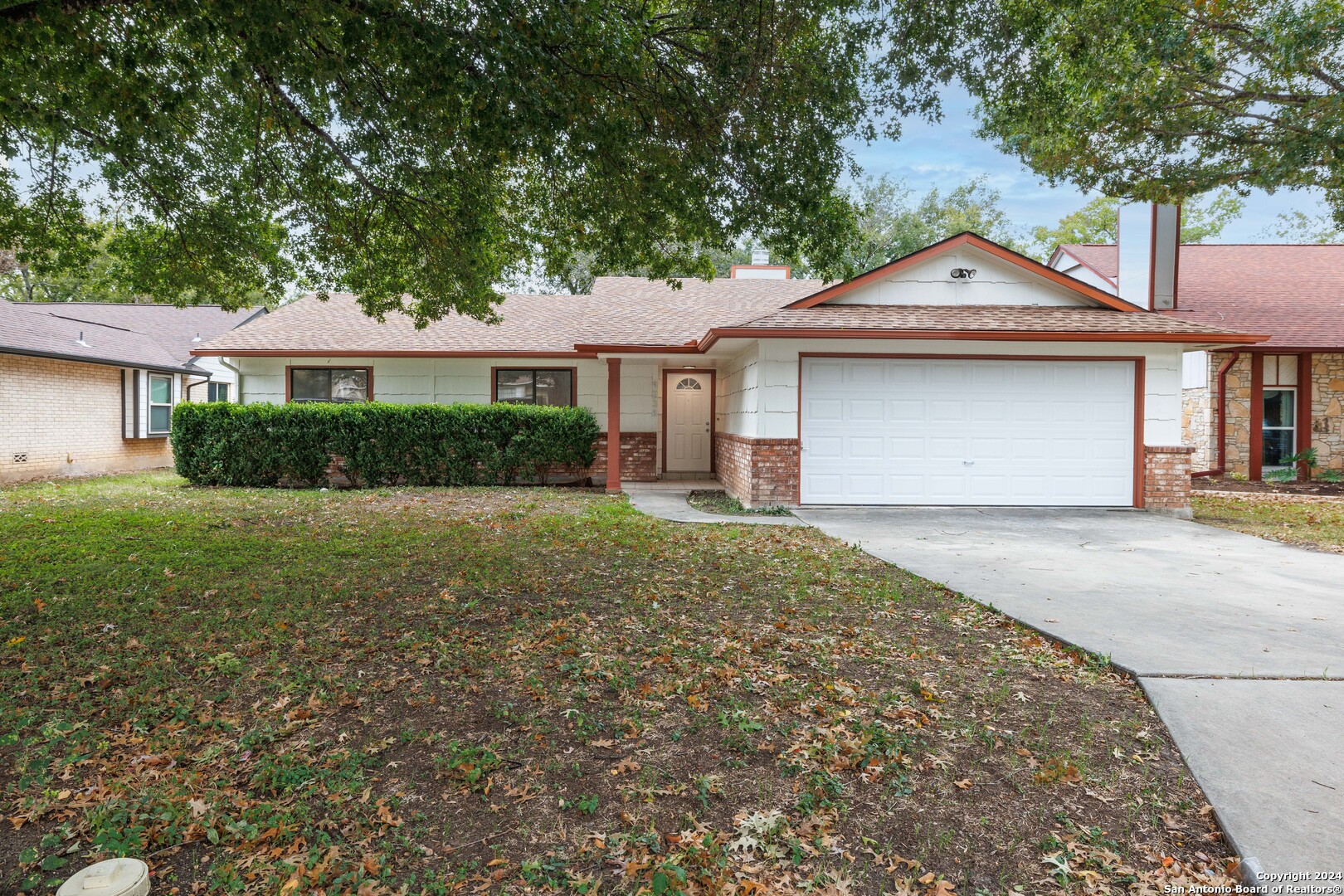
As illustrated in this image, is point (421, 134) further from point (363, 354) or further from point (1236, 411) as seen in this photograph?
point (1236, 411)

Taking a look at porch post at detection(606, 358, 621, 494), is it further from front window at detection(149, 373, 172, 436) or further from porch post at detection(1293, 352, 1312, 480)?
porch post at detection(1293, 352, 1312, 480)

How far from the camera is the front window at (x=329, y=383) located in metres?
14.7

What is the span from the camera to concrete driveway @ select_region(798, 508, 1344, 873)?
2.71 m

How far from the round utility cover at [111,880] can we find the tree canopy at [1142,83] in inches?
284

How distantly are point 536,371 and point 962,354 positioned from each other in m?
8.61

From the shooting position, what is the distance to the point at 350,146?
7.32 metres

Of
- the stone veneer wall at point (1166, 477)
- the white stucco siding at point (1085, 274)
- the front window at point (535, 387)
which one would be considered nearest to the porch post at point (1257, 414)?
the white stucco siding at point (1085, 274)

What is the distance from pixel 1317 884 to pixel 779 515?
7.63 meters

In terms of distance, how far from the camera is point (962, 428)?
1059 cm

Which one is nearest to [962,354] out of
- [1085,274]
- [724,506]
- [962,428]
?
[962,428]

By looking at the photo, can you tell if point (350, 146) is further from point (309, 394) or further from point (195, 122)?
point (309, 394)

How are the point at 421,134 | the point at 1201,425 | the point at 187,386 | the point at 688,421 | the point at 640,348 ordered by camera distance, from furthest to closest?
the point at 187,386, the point at 688,421, the point at 1201,425, the point at 640,348, the point at 421,134

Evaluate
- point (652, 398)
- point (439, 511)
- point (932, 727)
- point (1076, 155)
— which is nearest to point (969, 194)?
point (1076, 155)

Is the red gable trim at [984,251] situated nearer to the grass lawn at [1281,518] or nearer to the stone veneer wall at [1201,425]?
the grass lawn at [1281,518]
